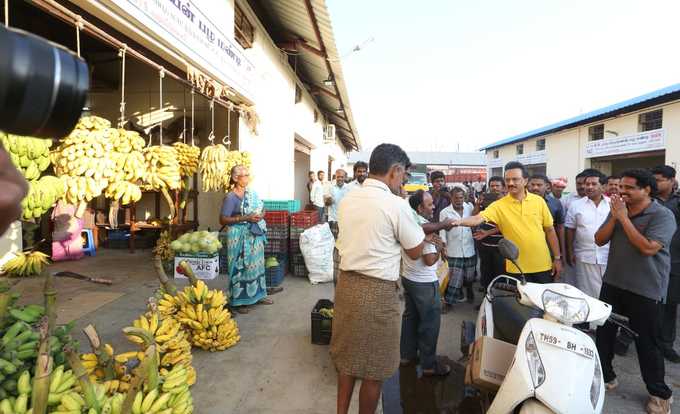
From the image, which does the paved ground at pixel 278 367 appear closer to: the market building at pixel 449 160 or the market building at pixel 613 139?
the market building at pixel 613 139

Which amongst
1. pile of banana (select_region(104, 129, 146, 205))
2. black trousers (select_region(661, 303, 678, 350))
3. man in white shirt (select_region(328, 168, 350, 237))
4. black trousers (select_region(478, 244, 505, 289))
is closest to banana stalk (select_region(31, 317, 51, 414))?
pile of banana (select_region(104, 129, 146, 205))

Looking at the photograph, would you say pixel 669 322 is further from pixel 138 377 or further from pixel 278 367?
pixel 138 377

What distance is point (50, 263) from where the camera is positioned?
6.71m

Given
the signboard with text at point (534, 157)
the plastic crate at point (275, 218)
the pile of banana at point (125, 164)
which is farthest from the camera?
the signboard with text at point (534, 157)

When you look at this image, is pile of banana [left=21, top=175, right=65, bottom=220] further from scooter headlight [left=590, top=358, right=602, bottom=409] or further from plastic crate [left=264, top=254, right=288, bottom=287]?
scooter headlight [left=590, top=358, right=602, bottom=409]

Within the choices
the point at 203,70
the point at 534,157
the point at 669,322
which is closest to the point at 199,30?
the point at 203,70

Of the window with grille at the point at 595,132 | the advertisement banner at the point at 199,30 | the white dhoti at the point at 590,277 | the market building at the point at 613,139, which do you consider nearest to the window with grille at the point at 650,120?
the market building at the point at 613,139

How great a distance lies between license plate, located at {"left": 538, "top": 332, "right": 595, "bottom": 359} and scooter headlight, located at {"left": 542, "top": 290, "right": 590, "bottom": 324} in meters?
0.14

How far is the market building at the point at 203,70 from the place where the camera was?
3.96m

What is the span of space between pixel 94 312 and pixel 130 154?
8.07 feet

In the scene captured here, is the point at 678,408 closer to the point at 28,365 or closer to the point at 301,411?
the point at 301,411

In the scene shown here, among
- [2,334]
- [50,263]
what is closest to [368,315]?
[2,334]

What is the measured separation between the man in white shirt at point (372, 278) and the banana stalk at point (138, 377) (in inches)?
41.3

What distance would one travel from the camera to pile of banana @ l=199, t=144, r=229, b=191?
532 centimetres
